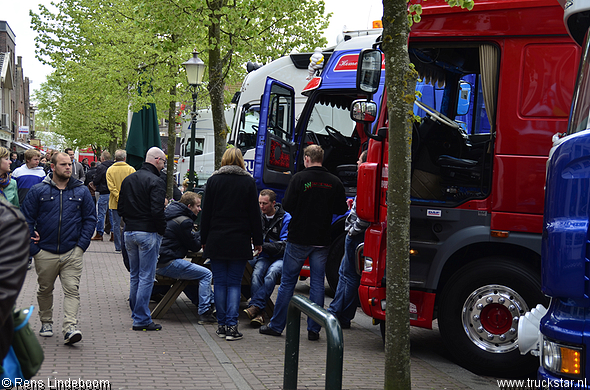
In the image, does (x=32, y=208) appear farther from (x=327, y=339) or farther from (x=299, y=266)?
(x=327, y=339)

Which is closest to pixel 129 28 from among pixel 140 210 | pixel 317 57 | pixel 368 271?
pixel 317 57

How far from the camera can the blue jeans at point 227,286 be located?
6.54 meters

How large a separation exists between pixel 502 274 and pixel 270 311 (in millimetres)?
2971

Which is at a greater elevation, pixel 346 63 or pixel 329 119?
pixel 346 63

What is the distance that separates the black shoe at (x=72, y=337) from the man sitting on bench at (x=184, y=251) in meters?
1.40

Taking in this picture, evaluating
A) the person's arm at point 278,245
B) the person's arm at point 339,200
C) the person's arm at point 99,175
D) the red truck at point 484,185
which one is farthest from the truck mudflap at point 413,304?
the person's arm at point 99,175

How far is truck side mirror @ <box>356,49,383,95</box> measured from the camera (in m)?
6.26

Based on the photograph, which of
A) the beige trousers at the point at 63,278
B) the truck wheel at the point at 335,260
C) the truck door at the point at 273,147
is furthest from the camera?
the truck door at the point at 273,147

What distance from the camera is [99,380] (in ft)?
16.3

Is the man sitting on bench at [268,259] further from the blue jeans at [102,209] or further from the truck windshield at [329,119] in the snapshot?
the blue jeans at [102,209]

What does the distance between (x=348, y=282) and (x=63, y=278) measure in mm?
2896

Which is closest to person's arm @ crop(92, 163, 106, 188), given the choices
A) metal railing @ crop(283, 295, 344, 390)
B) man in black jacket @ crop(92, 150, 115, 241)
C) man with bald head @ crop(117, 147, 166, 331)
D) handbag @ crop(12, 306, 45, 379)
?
man in black jacket @ crop(92, 150, 115, 241)

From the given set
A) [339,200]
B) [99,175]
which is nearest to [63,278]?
[339,200]

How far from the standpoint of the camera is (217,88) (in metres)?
13.7
